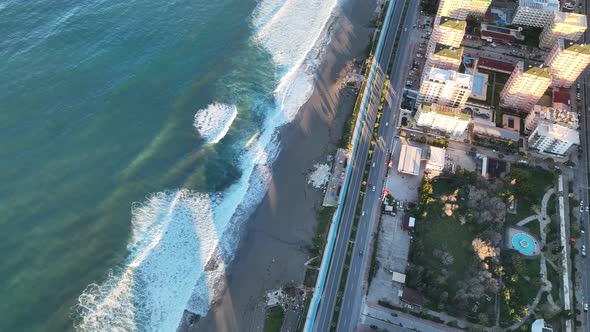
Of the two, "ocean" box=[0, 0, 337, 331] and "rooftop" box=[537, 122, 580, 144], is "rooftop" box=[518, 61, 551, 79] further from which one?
"ocean" box=[0, 0, 337, 331]

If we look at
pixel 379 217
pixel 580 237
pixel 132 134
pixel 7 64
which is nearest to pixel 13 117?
pixel 7 64

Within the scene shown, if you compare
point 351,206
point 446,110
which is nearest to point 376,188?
point 351,206

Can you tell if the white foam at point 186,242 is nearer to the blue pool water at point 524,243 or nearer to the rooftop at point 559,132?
the blue pool water at point 524,243

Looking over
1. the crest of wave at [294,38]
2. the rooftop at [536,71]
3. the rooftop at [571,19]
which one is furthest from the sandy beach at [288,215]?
the rooftop at [571,19]

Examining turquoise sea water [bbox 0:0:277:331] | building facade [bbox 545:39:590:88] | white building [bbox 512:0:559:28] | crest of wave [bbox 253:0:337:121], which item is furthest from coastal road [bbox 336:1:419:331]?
building facade [bbox 545:39:590:88]

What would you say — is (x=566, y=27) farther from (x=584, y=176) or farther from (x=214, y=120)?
(x=214, y=120)

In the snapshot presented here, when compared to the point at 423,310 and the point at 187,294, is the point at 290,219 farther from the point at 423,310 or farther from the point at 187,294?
the point at 423,310

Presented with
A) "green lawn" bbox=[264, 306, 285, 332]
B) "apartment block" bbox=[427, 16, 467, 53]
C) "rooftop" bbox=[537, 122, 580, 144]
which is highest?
"apartment block" bbox=[427, 16, 467, 53]
